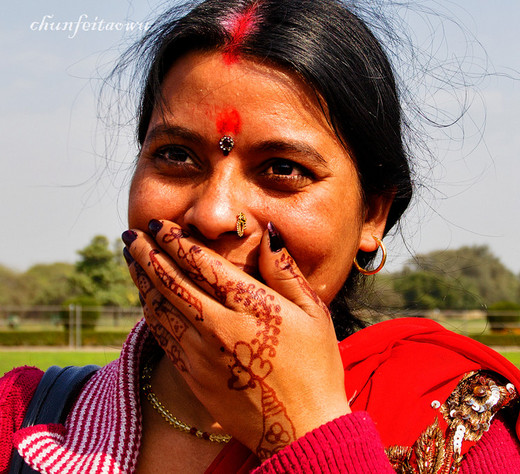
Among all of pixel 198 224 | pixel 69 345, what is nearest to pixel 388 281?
pixel 198 224

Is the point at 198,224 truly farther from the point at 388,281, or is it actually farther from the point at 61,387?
the point at 388,281

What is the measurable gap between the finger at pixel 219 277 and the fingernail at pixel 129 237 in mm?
208

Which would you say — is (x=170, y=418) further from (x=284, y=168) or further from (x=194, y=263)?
(x=284, y=168)

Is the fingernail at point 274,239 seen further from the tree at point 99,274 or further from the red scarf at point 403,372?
the tree at point 99,274

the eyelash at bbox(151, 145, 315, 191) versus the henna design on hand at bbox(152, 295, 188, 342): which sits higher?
the eyelash at bbox(151, 145, 315, 191)

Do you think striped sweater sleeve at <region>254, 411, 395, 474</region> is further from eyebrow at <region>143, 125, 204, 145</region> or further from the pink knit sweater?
eyebrow at <region>143, 125, 204, 145</region>

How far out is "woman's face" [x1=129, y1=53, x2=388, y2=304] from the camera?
1.99 metres

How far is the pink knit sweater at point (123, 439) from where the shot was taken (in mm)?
1670

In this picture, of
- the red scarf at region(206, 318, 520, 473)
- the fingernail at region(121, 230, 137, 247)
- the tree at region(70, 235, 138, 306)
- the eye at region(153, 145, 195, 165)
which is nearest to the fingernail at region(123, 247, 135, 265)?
the fingernail at region(121, 230, 137, 247)

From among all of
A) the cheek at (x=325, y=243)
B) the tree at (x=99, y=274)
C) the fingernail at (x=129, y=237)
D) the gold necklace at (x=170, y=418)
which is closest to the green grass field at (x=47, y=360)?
the gold necklace at (x=170, y=418)

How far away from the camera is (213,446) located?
222 cm

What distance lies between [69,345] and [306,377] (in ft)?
119

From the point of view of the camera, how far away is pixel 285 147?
203cm

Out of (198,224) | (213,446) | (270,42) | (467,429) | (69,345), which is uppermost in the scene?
(69,345)
